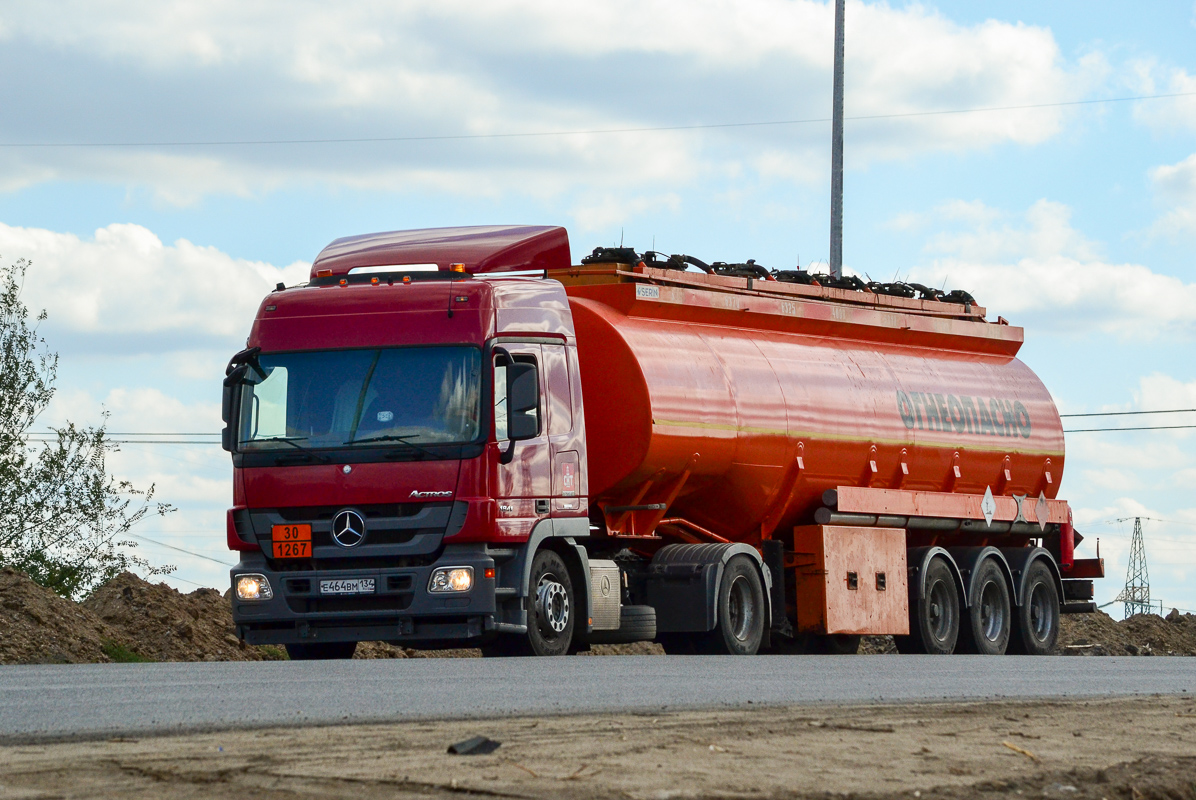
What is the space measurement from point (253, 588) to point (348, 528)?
1019 mm

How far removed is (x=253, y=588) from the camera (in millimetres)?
15305

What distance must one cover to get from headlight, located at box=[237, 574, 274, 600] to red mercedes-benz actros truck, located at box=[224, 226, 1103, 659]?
0.06 feet

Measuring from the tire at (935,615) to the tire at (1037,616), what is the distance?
1446 mm

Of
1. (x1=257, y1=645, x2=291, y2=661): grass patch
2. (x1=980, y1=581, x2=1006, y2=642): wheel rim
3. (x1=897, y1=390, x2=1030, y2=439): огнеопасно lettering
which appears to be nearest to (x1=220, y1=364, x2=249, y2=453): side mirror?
(x1=257, y1=645, x2=291, y2=661): grass patch

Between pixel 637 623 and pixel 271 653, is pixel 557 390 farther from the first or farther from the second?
pixel 271 653

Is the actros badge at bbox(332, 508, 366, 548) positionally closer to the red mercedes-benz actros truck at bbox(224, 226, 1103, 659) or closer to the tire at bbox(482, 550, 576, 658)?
the red mercedes-benz actros truck at bbox(224, 226, 1103, 659)

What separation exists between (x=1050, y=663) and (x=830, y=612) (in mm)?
3035

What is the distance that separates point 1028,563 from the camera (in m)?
22.8

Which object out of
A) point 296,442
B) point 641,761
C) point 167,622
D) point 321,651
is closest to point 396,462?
point 296,442

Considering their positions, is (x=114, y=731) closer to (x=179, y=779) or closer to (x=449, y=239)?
(x=179, y=779)

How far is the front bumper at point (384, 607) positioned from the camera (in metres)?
14.8

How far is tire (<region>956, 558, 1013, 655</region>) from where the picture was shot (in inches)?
850

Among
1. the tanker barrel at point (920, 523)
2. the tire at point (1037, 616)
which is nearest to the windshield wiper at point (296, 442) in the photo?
the tanker barrel at point (920, 523)

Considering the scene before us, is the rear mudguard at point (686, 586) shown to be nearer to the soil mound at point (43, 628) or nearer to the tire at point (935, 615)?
the tire at point (935, 615)
